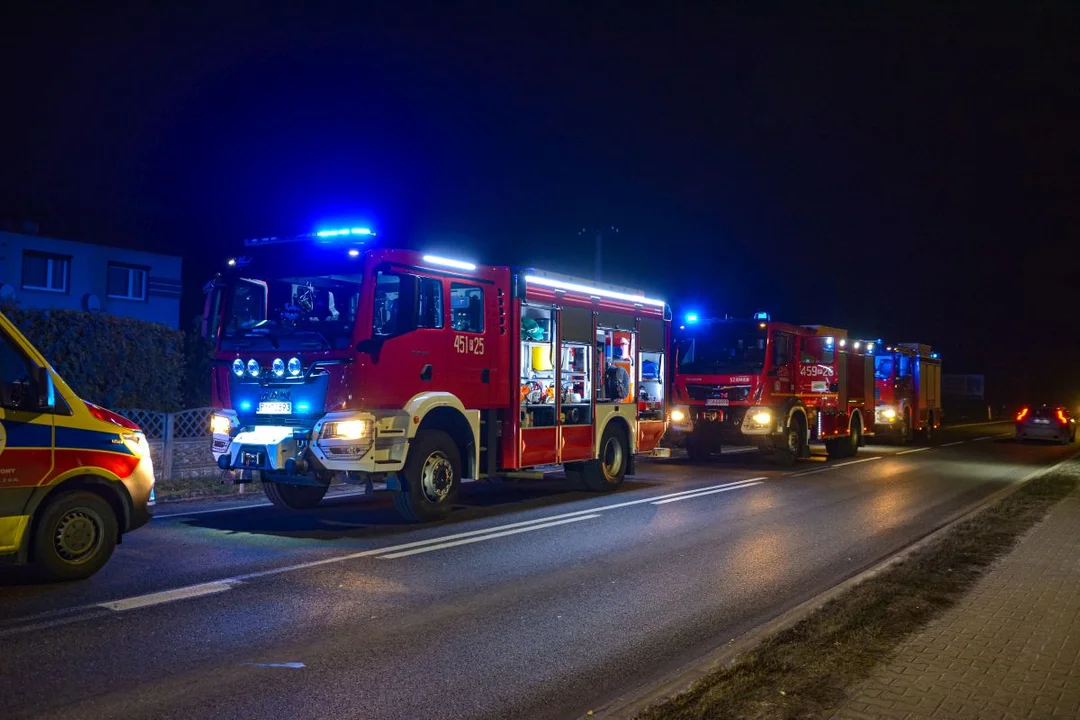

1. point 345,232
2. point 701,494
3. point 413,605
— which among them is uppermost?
point 345,232

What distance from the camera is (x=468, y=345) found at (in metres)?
11.4

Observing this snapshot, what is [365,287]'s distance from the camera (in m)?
9.95

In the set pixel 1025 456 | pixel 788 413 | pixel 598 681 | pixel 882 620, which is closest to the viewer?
pixel 598 681

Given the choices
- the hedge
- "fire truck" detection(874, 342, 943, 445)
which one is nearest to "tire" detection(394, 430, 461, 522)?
the hedge

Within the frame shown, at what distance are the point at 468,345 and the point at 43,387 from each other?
5.30 metres

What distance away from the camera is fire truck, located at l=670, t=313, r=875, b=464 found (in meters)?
19.6

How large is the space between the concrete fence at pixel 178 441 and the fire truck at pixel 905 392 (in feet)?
63.4

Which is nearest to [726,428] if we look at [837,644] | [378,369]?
[378,369]

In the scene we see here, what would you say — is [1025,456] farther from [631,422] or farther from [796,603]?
[796,603]

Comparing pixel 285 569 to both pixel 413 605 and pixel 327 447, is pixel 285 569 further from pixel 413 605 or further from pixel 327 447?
pixel 327 447

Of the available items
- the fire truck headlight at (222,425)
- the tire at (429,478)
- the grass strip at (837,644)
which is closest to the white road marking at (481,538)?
the tire at (429,478)

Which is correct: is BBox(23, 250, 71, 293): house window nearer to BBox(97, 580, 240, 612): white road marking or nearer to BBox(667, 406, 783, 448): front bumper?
BBox(667, 406, 783, 448): front bumper

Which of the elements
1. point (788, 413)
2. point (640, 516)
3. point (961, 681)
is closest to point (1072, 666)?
point (961, 681)

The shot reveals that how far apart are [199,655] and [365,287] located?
5119 millimetres
